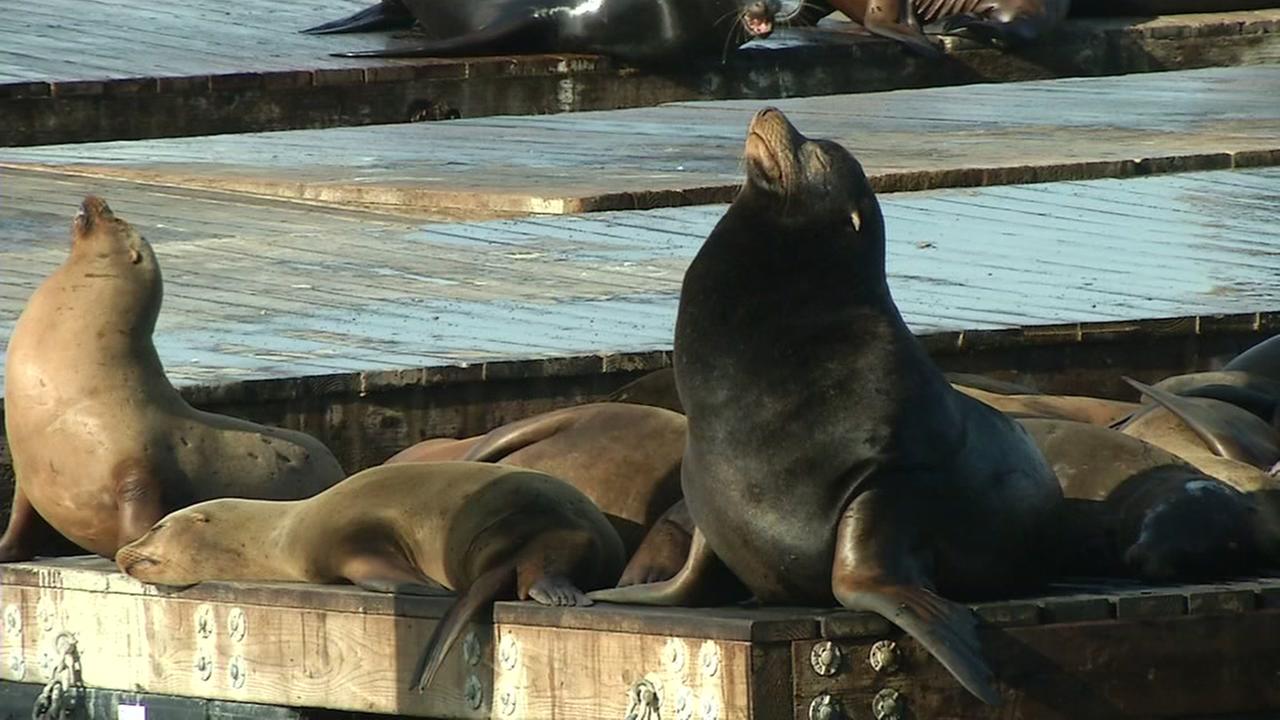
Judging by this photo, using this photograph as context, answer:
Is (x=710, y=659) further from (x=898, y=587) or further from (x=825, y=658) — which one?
(x=898, y=587)

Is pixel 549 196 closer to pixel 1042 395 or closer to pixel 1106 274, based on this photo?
pixel 1106 274

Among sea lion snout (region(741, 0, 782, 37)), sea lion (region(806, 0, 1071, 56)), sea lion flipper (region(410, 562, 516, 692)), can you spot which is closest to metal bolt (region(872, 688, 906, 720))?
sea lion flipper (region(410, 562, 516, 692))

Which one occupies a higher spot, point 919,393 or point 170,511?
point 919,393

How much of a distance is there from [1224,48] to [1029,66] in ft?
3.45

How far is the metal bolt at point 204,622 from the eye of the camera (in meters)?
5.53

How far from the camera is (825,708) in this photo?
15.1ft

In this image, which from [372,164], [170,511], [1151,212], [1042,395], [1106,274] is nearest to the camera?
[170,511]

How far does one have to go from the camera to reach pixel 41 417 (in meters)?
6.12

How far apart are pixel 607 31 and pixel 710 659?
9.20m

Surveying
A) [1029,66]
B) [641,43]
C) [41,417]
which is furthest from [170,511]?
[1029,66]

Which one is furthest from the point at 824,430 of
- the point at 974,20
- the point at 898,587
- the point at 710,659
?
the point at 974,20

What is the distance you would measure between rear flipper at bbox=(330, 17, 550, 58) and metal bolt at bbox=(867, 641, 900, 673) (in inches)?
358

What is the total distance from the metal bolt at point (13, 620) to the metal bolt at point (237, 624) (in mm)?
601

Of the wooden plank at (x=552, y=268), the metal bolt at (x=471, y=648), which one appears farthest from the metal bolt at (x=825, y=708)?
the wooden plank at (x=552, y=268)
